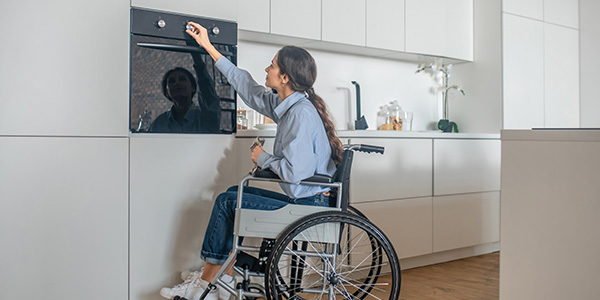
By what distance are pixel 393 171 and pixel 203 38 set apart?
135 cm

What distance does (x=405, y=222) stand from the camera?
299cm

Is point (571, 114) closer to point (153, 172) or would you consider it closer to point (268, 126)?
point (268, 126)

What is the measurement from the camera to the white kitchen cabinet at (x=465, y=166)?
3176 mm

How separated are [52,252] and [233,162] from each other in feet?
2.69

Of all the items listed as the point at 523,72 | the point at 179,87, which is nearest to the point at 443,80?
the point at 523,72

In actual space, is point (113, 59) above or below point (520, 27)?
below

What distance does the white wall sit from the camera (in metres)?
4.26

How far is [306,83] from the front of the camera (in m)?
1.97

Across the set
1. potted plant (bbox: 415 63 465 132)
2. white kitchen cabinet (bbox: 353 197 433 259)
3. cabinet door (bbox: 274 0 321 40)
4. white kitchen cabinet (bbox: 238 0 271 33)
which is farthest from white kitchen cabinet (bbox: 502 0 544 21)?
white kitchen cabinet (bbox: 238 0 271 33)

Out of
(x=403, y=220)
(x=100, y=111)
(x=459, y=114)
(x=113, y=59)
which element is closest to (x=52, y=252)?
(x=100, y=111)

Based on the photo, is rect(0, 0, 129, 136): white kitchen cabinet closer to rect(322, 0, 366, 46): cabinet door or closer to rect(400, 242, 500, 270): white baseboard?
rect(322, 0, 366, 46): cabinet door

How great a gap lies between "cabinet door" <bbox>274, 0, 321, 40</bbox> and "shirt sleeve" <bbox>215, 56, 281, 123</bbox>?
82cm

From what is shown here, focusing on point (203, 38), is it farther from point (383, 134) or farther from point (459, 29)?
point (459, 29)

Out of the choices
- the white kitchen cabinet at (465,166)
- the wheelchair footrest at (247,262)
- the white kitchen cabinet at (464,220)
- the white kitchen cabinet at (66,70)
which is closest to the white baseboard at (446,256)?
the white kitchen cabinet at (464,220)
